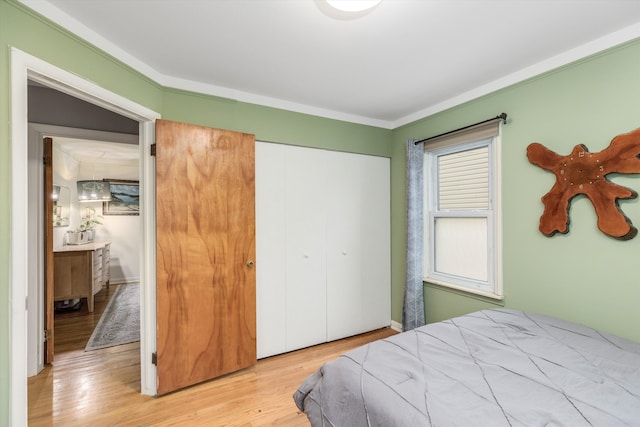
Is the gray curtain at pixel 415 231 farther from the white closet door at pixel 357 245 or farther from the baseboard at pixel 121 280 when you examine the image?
the baseboard at pixel 121 280

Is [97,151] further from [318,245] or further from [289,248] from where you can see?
[318,245]

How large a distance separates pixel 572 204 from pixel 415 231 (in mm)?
1308

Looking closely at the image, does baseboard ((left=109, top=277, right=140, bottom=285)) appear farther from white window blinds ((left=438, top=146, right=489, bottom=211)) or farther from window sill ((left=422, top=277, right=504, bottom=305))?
white window blinds ((left=438, top=146, right=489, bottom=211))

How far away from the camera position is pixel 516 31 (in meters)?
1.73

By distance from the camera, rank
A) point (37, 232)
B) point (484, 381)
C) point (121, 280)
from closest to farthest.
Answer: point (484, 381)
point (37, 232)
point (121, 280)

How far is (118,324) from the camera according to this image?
11.7 ft

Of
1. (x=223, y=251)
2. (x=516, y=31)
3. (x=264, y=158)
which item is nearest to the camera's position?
(x=516, y=31)

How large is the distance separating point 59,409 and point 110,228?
15.1 ft

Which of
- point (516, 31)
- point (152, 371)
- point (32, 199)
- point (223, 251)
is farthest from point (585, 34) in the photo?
point (32, 199)

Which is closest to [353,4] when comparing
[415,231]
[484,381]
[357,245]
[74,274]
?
[484,381]

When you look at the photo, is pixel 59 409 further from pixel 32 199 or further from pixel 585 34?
pixel 585 34

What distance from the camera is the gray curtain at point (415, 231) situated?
2.98 metres

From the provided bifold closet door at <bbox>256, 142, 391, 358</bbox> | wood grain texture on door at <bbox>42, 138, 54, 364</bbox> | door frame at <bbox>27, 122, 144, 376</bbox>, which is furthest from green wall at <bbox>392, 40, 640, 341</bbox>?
wood grain texture on door at <bbox>42, 138, 54, 364</bbox>

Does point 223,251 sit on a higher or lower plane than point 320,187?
lower
